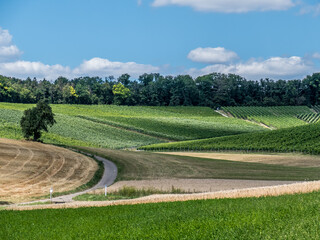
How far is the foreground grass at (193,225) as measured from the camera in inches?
429

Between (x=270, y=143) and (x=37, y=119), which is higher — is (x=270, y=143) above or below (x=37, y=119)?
below

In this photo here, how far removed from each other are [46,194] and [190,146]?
59.0 metres

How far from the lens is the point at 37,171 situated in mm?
48750

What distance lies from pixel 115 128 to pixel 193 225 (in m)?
115

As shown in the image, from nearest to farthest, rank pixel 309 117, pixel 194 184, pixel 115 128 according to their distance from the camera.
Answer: pixel 194 184 → pixel 115 128 → pixel 309 117

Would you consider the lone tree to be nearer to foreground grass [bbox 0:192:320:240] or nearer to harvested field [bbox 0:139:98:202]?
harvested field [bbox 0:139:98:202]

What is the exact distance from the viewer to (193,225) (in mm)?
12805

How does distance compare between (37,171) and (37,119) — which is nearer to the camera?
(37,171)

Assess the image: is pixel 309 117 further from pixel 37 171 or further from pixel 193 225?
pixel 193 225

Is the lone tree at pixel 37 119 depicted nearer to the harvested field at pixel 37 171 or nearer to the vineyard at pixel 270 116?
the harvested field at pixel 37 171

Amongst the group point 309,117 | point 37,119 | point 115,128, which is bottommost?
point 115,128

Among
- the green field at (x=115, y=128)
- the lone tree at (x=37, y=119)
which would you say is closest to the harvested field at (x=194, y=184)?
the lone tree at (x=37, y=119)

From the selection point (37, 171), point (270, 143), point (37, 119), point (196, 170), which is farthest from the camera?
point (270, 143)

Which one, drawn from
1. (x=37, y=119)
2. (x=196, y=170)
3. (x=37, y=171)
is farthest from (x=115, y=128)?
(x=37, y=171)
